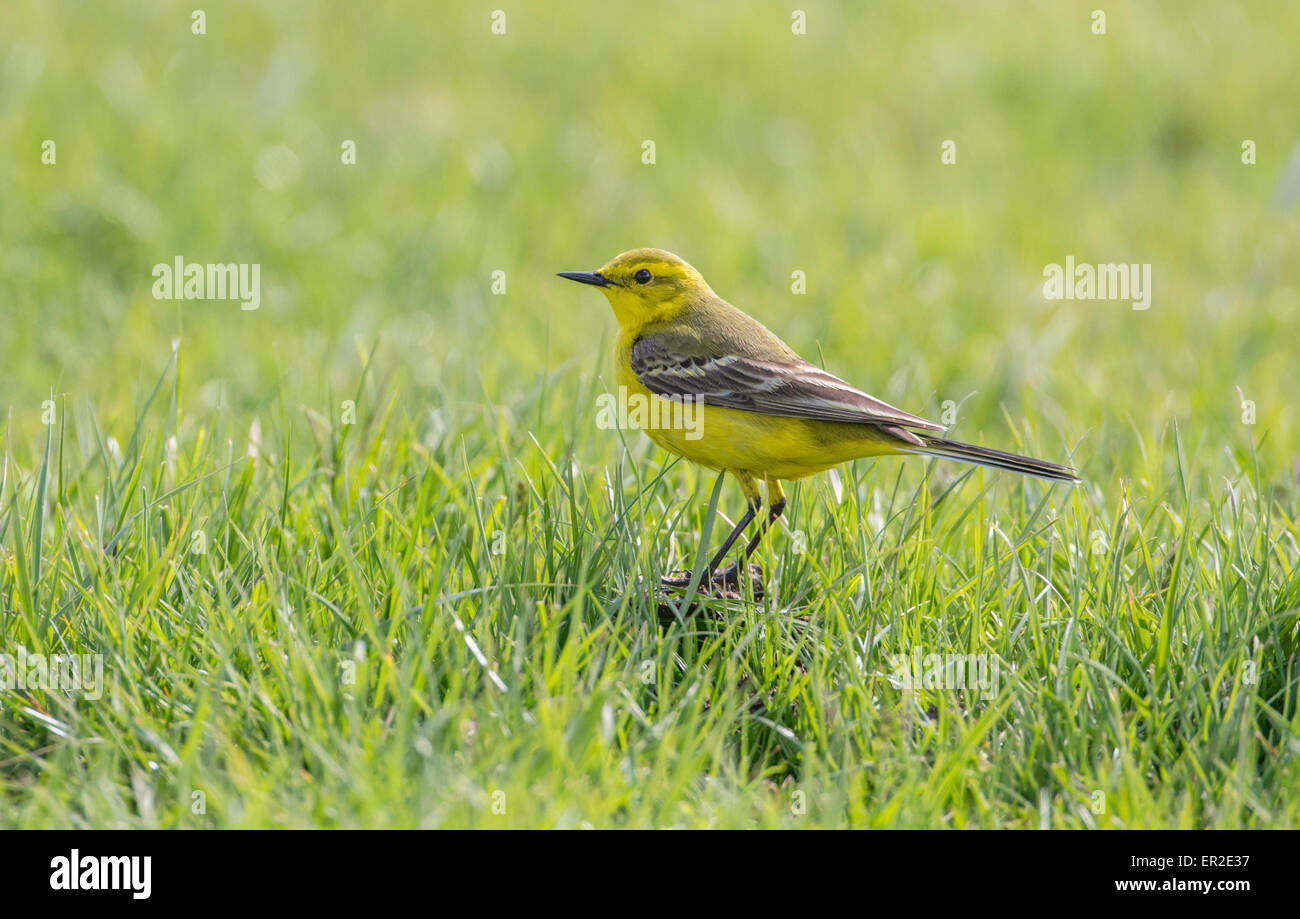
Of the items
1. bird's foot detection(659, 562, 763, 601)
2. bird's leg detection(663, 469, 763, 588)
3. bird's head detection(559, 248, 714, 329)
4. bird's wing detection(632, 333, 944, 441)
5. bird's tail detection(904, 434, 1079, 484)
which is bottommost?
bird's foot detection(659, 562, 763, 601)

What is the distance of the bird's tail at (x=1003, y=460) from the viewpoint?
13.3 feet

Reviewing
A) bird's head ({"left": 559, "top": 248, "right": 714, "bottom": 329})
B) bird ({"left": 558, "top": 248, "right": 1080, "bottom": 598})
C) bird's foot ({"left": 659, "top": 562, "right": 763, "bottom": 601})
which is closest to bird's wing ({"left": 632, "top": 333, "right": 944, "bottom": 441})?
bird ({"left": 558, "top": 248, "right": 1080, "bottom": 598})

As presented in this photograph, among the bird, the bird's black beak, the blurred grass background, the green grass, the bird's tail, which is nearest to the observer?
the green grass

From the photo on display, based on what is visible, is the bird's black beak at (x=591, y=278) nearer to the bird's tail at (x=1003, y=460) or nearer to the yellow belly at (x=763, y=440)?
the yellow belly at (x=763, y=440)

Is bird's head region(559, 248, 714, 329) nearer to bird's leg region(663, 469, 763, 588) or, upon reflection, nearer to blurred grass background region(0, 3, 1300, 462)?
blurred grass background region(0, 3, 1300, 462)

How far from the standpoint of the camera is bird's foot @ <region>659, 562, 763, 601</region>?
4176 mm

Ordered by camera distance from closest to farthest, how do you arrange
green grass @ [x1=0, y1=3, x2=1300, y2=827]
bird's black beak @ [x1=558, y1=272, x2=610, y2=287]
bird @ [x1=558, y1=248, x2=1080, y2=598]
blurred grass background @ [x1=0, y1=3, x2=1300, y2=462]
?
green grass @ [x1=0, y1=3, x2=1300, y2=827] → bird @ [x1=558, y1=248, x2=1080, y2=598] → bird's black beak @ [x1=558, y1=272, x2=610, y2=287] → blurred grass background @ [x1=0, y1=3, x2=1300, y2=462]

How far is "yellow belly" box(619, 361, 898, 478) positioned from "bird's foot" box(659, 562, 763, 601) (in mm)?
351

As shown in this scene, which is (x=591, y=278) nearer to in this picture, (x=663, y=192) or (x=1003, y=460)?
(x=1003, y=460)

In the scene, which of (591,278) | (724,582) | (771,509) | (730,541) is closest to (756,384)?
(771,509)

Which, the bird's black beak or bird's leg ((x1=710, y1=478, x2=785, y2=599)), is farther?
the bird's black beak

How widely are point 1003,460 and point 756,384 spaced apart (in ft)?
3.03

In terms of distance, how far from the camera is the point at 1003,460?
409cm
